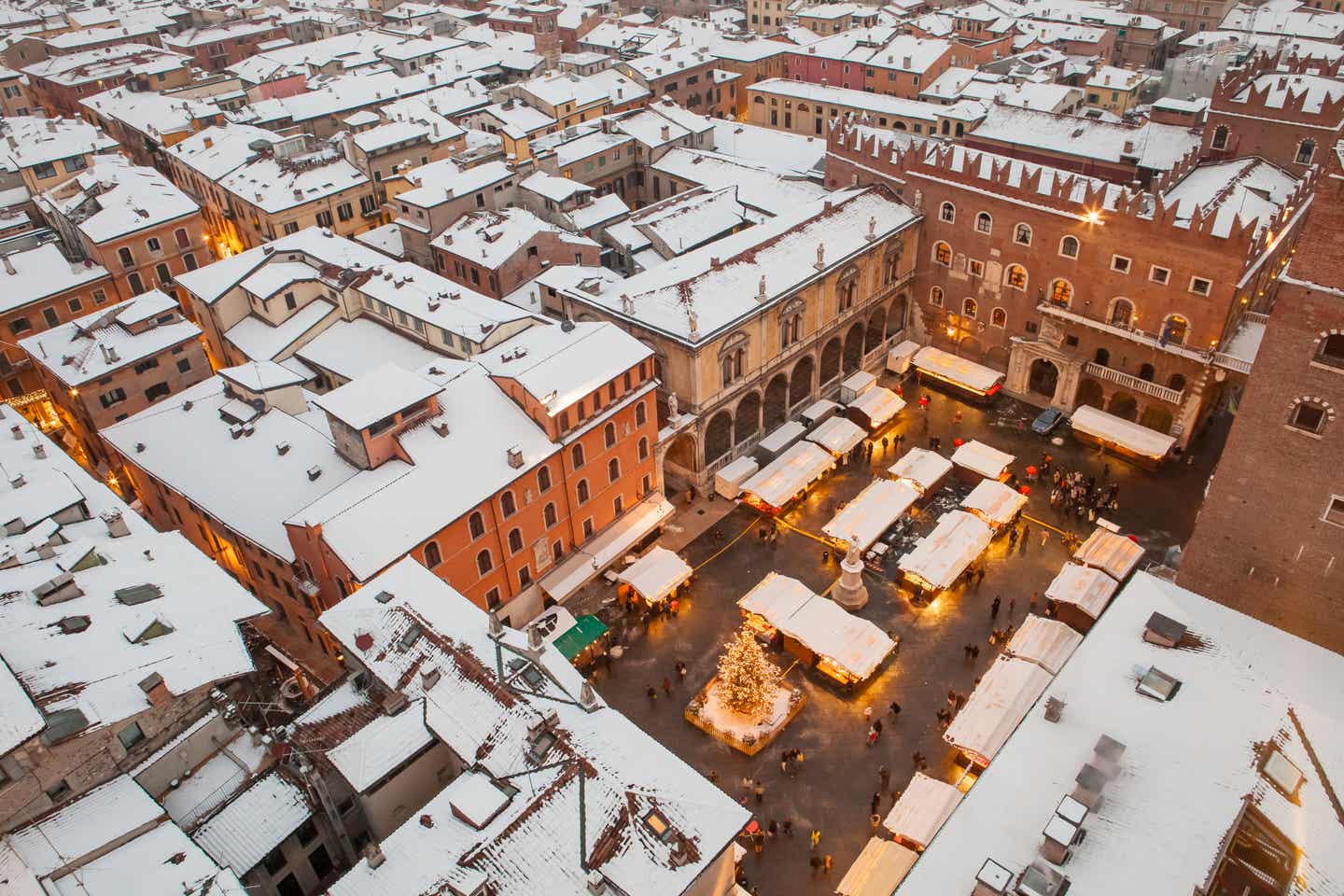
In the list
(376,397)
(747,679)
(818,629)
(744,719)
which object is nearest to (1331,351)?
(818,629)

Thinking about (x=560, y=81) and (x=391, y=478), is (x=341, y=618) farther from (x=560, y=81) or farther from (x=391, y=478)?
(x=560, y=81)

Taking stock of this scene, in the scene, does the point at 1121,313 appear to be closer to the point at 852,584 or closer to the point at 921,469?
the point at 921,469

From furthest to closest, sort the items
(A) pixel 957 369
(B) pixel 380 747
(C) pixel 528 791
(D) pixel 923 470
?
1. (A) pixel 957 369
2. (D) pixel 923 470
3. (B) pixel 380 747
4. (C) pixel 528 791

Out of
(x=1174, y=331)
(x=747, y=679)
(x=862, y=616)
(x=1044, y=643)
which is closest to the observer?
(x=747, y=679)

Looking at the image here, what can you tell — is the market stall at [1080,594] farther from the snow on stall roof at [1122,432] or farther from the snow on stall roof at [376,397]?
the snow on stall roof at [376,397]

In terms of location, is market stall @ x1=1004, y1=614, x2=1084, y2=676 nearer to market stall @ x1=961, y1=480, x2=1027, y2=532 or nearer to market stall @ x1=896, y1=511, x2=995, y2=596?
market stall @ x1=896, y1=511, x2=995, y2=596


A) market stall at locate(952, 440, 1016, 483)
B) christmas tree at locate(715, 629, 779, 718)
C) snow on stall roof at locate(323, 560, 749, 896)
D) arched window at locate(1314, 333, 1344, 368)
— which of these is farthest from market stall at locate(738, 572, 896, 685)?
arched window at locate(1314, 333, 1344, 368)

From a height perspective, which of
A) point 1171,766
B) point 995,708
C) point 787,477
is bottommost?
point 995,708
